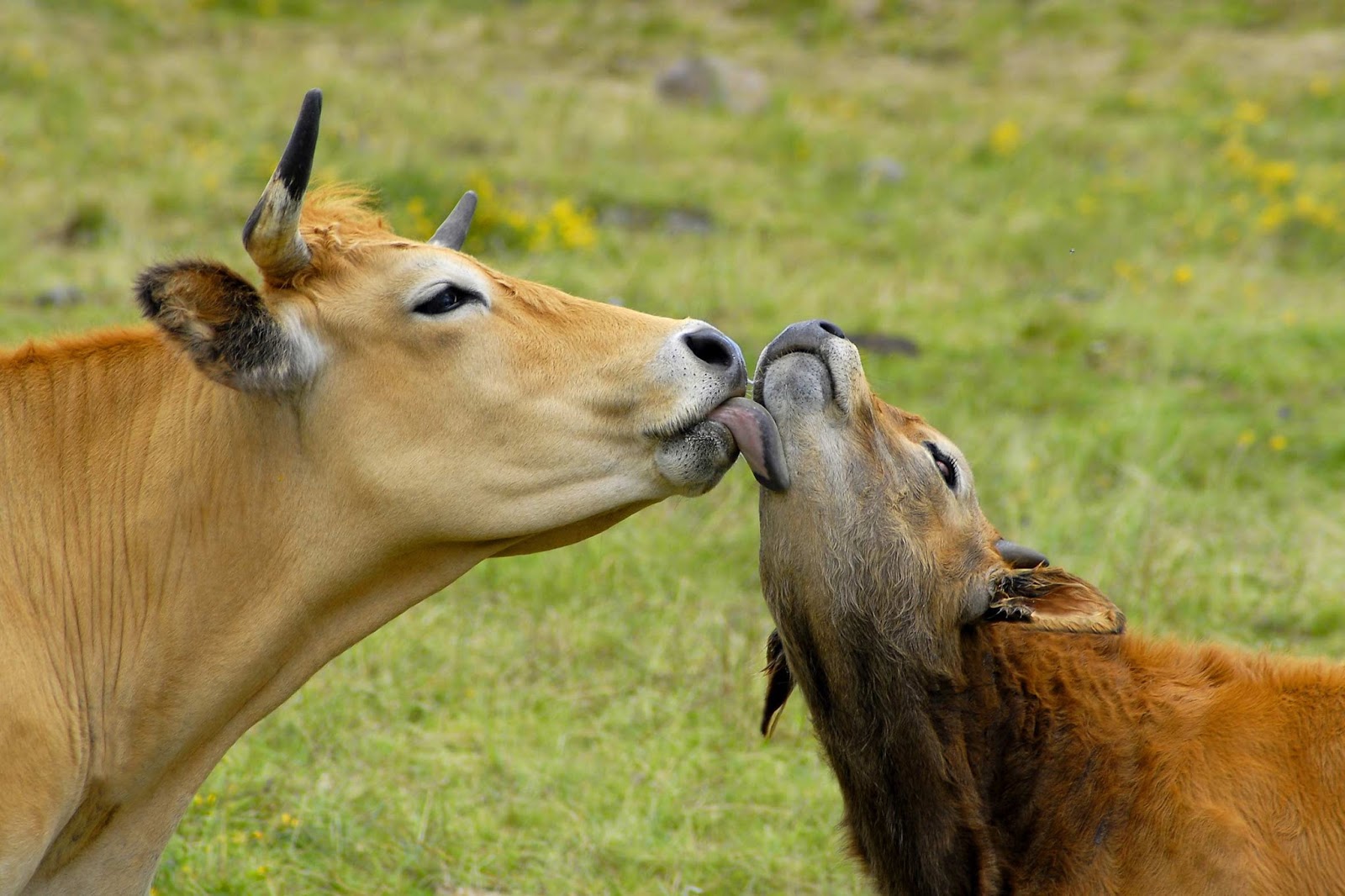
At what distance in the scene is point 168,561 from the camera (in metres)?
3.59

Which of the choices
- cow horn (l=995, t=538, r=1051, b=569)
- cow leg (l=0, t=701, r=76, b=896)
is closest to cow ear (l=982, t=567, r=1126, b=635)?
cow horn (l=995, t=538, r=1051, b=569)

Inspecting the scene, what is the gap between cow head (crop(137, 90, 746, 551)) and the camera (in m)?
3.53

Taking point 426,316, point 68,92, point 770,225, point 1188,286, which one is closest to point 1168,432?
point 1188,286

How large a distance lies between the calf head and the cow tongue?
0.51 feet

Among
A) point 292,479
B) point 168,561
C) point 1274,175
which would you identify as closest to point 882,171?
point 1274,175

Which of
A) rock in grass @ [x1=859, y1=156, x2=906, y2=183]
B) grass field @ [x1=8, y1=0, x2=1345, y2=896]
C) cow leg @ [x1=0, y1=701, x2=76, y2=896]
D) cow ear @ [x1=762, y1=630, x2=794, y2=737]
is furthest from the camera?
rock in grass @ [x1=859, y1=156, x2=906, y2=183]

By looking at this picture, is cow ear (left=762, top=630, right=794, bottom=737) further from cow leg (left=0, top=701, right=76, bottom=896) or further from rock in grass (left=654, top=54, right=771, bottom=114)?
rock in grass (left=654, top=54, right=771, bottom=114)

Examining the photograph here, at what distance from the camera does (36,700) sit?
3.35 meters

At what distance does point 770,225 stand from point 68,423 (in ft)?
28.5

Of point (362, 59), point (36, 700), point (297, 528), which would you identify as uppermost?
point (297, 528)

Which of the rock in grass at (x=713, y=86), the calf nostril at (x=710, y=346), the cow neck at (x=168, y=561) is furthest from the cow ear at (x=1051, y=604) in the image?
the rock in grass at (x=713, y=86)

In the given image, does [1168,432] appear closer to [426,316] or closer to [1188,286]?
[1188,286]

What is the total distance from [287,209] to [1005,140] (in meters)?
11.7

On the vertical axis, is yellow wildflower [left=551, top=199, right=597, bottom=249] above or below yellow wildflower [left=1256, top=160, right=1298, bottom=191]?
below
